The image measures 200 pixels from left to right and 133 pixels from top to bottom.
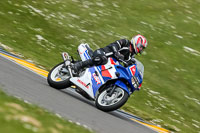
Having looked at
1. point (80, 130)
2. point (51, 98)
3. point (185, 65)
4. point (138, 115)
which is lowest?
point (185, 65)

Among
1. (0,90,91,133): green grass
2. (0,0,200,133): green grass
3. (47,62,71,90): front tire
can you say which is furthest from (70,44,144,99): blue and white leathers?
(0,90,91,133): green grass

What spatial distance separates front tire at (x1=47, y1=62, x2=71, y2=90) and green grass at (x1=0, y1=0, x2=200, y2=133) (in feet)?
9.10

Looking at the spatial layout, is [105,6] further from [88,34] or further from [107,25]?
[88,34]

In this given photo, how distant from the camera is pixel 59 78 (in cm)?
1055

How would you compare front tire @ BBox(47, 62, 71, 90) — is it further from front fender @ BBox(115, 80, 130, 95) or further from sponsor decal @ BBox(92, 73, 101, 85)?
front fender @ BBox(115, 80, 130, 95)

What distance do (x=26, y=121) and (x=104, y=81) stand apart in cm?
509

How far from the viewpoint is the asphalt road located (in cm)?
770

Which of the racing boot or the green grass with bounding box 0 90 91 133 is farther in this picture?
the racing boot

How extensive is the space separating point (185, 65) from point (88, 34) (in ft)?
17.1

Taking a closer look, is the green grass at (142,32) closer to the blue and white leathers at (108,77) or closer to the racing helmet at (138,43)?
the blue and white leathers at (108,77)

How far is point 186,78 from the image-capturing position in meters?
18.6

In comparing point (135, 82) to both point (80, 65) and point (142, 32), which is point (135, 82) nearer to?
point (80, 65)

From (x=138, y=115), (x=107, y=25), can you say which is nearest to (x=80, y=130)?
(x=138, y=115)

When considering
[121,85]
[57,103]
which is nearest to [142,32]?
[121,85]
